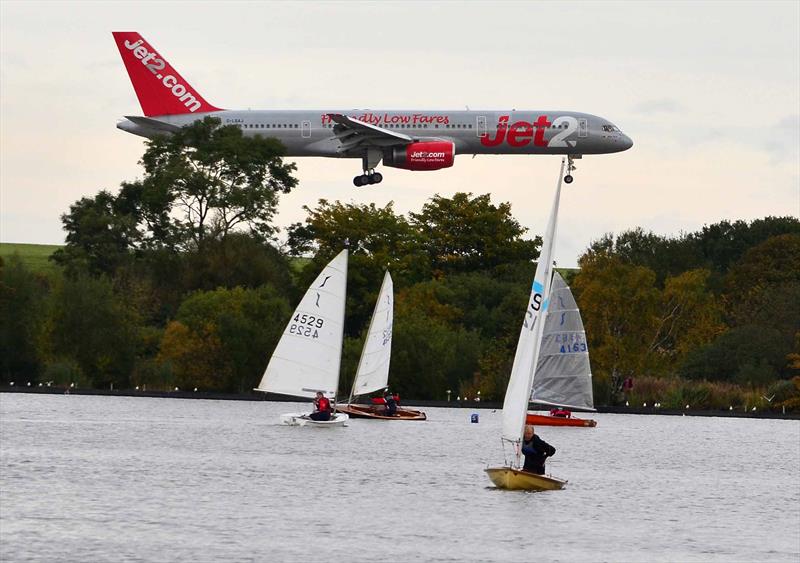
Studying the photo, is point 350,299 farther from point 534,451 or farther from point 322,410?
point 534,451

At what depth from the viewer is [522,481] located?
48.0 meters

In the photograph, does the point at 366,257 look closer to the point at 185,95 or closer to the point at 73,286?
the point at 185,95

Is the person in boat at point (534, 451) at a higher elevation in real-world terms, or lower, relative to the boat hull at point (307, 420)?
lower

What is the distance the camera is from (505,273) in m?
132

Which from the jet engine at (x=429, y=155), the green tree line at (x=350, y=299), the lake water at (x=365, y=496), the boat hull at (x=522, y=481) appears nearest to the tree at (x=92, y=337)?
the green tree line at (x=350, y=299)

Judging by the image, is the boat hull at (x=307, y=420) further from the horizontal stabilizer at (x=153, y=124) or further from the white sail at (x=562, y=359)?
the horizontal stabilizer at (x=153, y=124)

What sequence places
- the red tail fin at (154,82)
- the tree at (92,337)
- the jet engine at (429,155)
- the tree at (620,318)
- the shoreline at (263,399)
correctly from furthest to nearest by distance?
the red tail fin at (154,82) < the jet engine at (429,155) < the tree at (620,318) < the tree at (92,337) < the shoreline at (263,399)

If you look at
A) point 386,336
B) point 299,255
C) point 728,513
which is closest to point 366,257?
point 299,255

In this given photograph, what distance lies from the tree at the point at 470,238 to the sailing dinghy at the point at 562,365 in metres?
53.9

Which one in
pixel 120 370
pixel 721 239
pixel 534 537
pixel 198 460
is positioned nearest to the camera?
pixel 534 537

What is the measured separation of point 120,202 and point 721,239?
183 feet

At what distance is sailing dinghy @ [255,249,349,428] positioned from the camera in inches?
2835

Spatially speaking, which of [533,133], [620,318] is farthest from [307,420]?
[533,133]

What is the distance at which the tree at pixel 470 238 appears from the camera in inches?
5384
